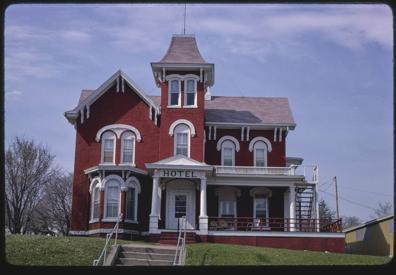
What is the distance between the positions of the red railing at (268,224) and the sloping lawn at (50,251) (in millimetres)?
6023

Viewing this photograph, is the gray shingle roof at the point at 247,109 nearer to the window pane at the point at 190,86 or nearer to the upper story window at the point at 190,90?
the upper story window at the point at 190,90

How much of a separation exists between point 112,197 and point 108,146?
259 cm

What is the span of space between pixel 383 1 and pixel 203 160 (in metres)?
18.9

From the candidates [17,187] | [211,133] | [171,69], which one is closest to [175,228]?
[211,133]

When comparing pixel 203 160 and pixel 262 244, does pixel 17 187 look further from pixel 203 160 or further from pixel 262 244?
pixel 262 244

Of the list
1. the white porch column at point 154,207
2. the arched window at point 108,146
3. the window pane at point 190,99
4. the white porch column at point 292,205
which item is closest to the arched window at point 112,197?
the white porch column at point 154,207

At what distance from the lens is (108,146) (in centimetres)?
2469

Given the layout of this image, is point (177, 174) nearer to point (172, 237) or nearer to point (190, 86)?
point (172, 237)

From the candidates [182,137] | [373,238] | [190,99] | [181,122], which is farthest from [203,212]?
[373,238]

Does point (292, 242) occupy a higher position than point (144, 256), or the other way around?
point (292, 242)

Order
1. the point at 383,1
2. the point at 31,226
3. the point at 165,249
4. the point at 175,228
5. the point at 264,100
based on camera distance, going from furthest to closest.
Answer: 1. the point at 31,226
2. the point at 264,100
3. the point at 175,228
4. the point at 165,249
5. the point at 383,1

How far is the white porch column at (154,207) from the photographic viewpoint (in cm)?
2189

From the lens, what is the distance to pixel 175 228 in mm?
23484

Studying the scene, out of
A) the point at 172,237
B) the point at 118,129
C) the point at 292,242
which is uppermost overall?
the point at 118,129
